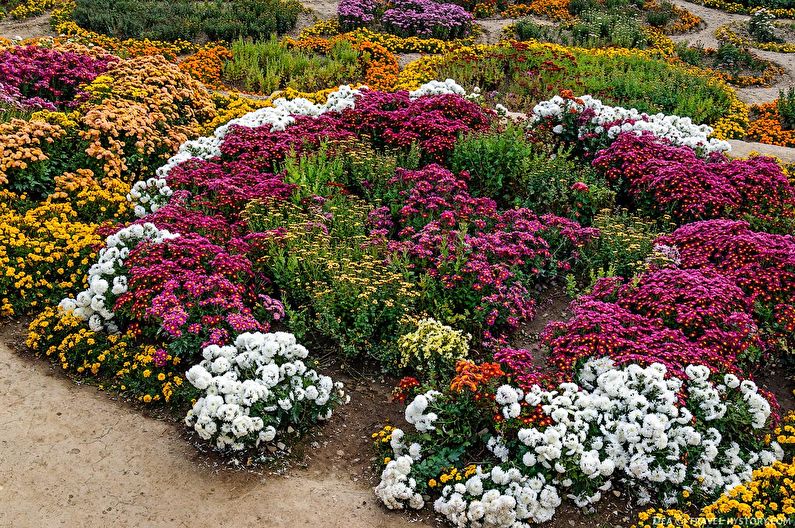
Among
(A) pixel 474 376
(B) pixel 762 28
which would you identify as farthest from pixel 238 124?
(B) pixel 762 28

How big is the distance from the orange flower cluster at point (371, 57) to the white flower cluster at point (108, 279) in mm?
6833

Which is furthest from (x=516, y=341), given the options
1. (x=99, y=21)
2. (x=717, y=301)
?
(x=99, y=21)

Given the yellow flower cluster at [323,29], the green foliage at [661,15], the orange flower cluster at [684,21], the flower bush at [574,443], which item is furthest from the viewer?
the green foliage at [661,15]

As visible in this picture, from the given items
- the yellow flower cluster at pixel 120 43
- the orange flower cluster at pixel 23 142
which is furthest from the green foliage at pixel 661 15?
the orange flower cluster at pixel 23 142

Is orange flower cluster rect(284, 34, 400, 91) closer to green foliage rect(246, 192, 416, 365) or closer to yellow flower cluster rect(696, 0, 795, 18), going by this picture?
green foliage rect(246, 192, 416, 365)

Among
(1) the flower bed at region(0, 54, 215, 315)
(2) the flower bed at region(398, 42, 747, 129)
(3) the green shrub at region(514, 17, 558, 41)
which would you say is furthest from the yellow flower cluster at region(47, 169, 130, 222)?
(3) the green shrub at region(514, 17, 558, 41)

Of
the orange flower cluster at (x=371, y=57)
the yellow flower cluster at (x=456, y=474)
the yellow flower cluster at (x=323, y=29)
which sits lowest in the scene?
the yellow flower cluster at (x=323, y=29)

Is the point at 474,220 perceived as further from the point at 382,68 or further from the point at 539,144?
the point at 382,68

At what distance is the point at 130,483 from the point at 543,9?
16673 mm

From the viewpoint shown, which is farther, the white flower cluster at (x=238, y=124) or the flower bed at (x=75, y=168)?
the white flower cluster at (x=238, y=124)

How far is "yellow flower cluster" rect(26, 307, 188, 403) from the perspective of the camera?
5.76m

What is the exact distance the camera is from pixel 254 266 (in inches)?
269

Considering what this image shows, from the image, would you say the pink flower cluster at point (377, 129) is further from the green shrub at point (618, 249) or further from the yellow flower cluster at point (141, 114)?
the green shrub at point (618, 249)

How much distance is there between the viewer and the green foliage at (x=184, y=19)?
47.8 feet
